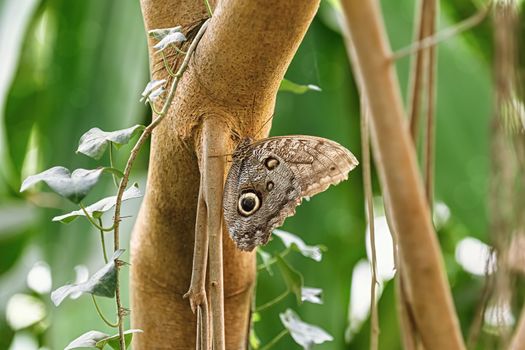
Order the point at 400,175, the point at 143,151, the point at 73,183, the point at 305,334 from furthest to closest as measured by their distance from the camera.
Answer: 1. the point at 143,151
2. the point at 305,334
3. the point at 73,183
4. the point at 400,175

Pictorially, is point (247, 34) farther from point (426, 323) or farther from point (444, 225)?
point (444, 225)

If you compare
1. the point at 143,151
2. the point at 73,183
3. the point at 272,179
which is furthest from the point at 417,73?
the point at 143,151

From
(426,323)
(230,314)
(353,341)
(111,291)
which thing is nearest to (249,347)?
(230,314)

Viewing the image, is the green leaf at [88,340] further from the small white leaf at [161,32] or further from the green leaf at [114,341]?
the small white leaf at [161,32]

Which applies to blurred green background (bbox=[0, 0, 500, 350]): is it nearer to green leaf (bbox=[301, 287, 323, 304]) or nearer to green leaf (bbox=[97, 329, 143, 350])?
green leaf (bbox=[301, 287, 323, 304])

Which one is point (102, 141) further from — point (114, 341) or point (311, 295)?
point (311, 295)

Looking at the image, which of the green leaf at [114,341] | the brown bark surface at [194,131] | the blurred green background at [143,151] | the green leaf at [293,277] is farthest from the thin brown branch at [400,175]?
the blurred green background at [143,151]
